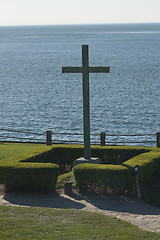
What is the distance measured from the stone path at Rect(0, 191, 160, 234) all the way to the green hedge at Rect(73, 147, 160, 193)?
1.40ft

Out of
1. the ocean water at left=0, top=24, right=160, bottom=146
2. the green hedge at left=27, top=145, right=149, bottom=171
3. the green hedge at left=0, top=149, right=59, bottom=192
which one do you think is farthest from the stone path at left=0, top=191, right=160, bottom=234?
the ocean water at left=0, top=24, right=160, bottom=146

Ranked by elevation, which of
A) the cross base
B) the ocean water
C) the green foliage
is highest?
the ocean water

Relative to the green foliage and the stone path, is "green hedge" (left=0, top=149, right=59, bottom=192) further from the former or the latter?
the green foliage

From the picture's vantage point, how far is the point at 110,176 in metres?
14.7

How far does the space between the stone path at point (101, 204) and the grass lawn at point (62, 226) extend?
0.63m

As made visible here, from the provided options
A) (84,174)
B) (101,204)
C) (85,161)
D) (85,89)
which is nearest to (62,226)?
(101,204)

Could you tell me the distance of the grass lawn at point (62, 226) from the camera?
10961 mm

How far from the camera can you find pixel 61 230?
11.3m

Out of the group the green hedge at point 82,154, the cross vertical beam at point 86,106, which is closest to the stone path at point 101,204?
the cross vertical beam at point 86,106

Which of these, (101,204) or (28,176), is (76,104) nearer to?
(28,176)

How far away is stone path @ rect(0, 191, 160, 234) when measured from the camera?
12.8 meters

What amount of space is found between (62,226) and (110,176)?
3.56 meters

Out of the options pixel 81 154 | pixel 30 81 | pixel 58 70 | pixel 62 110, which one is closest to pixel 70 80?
pixel 30 81

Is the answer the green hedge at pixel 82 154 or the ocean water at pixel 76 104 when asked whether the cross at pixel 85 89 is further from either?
the ocean water at pixel 76 104
